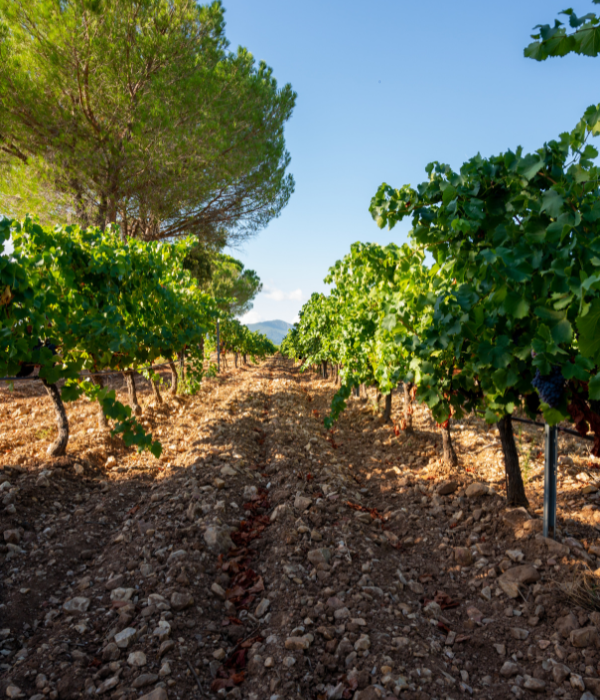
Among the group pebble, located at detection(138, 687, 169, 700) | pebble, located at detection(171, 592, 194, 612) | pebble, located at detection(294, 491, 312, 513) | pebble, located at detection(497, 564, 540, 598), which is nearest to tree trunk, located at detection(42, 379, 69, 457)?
pebble, located at detection(294, 491, 312, 513)

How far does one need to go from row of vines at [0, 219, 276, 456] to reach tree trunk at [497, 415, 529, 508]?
3.19 m

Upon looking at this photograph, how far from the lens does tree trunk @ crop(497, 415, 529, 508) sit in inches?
160

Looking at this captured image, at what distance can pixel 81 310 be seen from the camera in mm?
4793

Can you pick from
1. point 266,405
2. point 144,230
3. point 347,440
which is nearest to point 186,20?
point 144,230

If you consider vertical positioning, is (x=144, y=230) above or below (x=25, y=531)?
above

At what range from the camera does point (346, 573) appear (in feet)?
10.4

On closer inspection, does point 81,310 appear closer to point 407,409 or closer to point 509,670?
point 407,409

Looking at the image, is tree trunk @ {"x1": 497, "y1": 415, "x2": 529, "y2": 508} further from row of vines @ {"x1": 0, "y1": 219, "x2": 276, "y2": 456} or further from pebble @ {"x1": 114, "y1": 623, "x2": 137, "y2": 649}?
pebble @ {"x1": 114, "y1": 623, "x2": 137, "y2": 649}

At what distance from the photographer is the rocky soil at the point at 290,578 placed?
Result: 7.45 ft

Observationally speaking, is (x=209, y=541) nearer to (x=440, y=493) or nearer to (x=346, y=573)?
(x=346, y=573)

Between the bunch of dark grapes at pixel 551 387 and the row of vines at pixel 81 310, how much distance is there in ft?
9.20

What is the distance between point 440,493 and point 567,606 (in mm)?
1926

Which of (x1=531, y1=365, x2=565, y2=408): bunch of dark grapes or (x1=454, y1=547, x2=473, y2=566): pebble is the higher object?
(x1=531, y1=365, x2=565, y2=408): bunch of dark grapes

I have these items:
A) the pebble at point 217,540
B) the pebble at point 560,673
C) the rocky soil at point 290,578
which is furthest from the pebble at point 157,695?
the pebble at point 560,673
